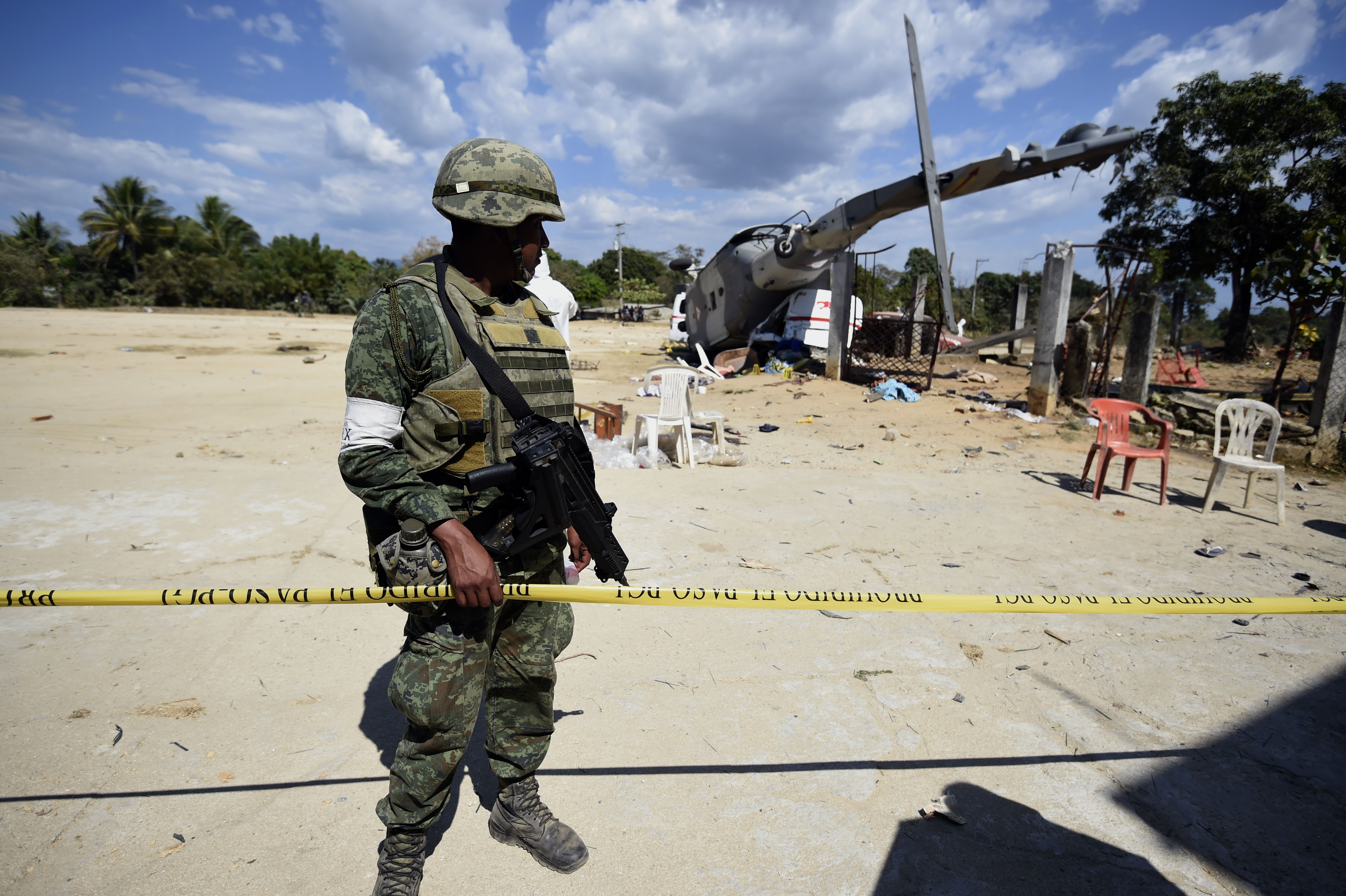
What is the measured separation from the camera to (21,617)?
126 inches

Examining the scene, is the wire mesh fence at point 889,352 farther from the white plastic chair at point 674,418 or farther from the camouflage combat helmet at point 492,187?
the camouflage combat helmet at point 492,187

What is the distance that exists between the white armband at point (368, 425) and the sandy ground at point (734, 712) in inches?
52.7

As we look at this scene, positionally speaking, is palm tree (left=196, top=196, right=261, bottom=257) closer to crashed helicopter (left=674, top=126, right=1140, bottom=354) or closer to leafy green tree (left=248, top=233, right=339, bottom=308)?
leafy green tree (left=248, top=233, right=339, bottom=308)

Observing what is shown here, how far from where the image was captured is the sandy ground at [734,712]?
6.38ft

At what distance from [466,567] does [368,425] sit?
0.44 metres

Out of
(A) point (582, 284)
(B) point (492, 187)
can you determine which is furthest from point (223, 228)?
(B) point (492, 187)

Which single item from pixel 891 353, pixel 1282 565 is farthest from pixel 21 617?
pixel 891 353

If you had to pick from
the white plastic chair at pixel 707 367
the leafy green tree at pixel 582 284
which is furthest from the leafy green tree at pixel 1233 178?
the leafy green tree at pixel 582 284

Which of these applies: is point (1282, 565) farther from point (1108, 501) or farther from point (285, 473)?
point (285, 473)

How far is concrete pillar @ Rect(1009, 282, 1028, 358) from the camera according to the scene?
19.4 m

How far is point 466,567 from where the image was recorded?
5.10 feet

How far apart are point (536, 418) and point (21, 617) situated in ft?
11.5

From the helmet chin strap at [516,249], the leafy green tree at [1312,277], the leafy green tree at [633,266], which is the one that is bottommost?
the helmet chin strap at [516,249]

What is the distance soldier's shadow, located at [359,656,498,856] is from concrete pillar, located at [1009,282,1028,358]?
65.0 feet
